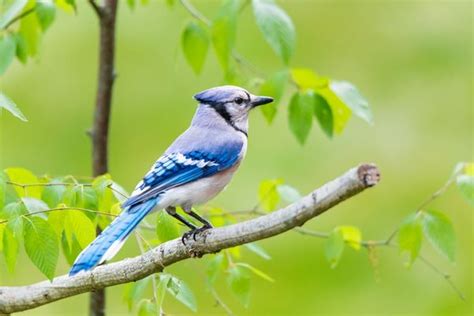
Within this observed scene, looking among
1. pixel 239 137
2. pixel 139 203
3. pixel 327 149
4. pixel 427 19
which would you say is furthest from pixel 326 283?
pixel 139 203

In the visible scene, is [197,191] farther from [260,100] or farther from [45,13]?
[45,13]

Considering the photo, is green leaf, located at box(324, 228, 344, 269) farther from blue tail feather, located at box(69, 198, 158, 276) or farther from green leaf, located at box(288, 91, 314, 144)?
blue tail feather, located at box(69, 198, 158, 276)

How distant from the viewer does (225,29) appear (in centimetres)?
235

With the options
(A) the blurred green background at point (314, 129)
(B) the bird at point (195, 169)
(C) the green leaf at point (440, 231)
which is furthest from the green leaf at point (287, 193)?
(A) the blurred green background at point (314, 129)

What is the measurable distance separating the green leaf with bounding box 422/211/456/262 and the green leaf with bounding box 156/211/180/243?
59 cm

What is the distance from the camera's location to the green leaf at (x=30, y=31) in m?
2.65

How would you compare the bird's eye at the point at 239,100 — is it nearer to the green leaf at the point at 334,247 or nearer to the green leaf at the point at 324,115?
the green leaf at the point at 324,115

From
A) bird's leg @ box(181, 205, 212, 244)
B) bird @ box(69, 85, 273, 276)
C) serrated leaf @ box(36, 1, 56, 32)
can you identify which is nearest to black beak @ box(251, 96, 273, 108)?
bird @ box(69, 85, 273, 276)

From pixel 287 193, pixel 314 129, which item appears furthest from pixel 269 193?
pixel 314 129

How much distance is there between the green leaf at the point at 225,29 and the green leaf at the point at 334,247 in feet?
1.72

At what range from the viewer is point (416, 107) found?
592cm

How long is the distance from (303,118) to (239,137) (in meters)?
0.31

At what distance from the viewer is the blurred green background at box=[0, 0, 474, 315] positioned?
511 centimetres

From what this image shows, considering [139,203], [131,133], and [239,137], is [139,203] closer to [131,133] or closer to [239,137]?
[239,137]
